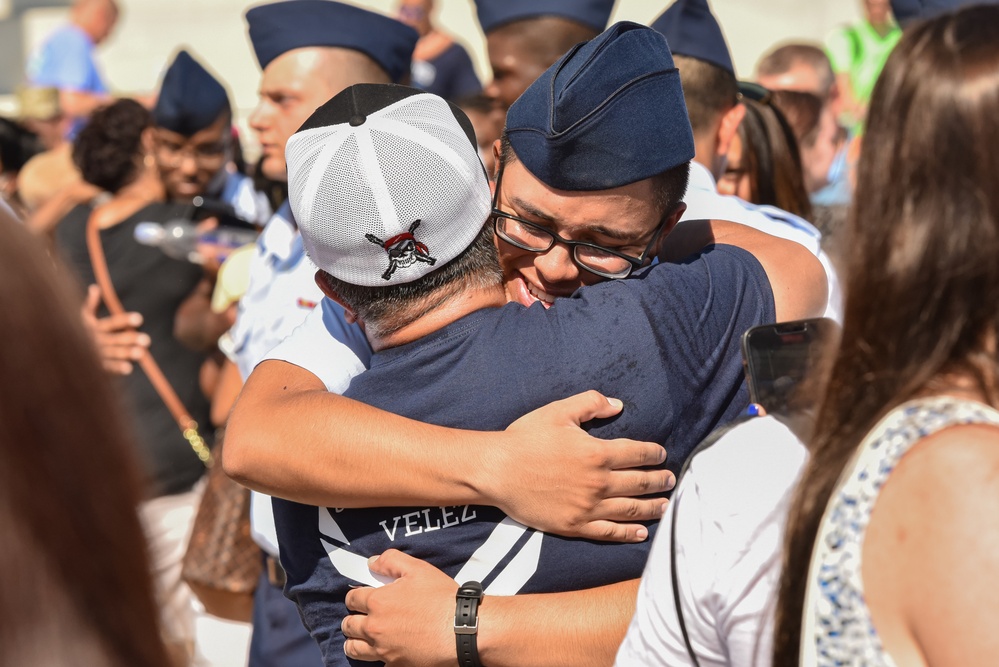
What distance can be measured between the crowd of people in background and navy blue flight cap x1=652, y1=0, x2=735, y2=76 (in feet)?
0.23

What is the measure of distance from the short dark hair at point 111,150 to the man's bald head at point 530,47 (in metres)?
2.31

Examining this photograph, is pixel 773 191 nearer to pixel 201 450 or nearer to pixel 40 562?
pixel 201 450

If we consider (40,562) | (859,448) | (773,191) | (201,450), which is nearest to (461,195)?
(859,448)

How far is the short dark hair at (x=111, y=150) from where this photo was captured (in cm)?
518

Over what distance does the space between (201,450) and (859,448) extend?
347cm

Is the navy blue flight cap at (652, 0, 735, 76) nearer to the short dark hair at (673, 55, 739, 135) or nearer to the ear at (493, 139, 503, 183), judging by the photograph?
the short dark hair at (673, 55, 739, 135)

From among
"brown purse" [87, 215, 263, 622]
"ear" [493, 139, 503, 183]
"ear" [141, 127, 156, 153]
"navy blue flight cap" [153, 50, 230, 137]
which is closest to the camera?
"ear" [493, 139, 503, 183]

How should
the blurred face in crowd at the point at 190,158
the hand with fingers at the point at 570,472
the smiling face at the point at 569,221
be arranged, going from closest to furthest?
the hand with fingers at the point at 570,472, the smiling face at the point at 569,221, the blurred face in crowd at the point at 190,158

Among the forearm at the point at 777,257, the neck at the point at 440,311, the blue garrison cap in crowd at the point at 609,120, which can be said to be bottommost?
the forearm at the point at 777,257

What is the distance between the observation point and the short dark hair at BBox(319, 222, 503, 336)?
169 centimetres

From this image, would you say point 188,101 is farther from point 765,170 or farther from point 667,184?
point 667,184

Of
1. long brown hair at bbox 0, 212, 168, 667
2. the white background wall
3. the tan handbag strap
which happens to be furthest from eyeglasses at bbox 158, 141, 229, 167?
the white background wall

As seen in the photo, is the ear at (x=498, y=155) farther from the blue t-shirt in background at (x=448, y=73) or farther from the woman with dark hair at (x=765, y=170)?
the blue t-shirt in background at (x=448, y=73)

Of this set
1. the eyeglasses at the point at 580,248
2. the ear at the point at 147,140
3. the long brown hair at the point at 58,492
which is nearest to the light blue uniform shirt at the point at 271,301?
the eyeglasses at the point at 580,248
